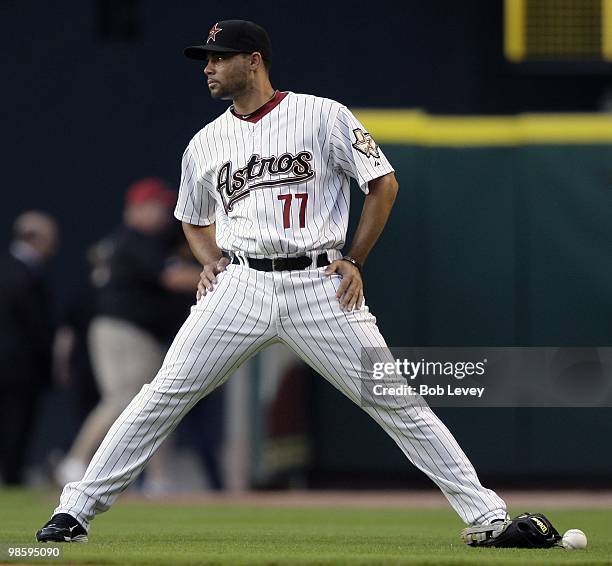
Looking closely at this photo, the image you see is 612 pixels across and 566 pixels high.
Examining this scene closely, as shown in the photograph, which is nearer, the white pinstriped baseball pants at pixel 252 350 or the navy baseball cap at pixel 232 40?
the white pinstriped baseball pants at pixel 252 350

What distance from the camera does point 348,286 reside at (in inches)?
211

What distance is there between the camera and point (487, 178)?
10.0m

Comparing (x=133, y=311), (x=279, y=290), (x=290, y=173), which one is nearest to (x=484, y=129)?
(x=133, y=311)

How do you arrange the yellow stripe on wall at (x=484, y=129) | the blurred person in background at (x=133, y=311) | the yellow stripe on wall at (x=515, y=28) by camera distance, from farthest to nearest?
the yellow stripe on wall at (x=515, y=28) < the yellow stripe on wall at (x=484, y=129) < the blurred person in background at (x=133, y=311)

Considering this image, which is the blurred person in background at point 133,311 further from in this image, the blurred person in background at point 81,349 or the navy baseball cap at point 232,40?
the navy baseball cap at point 232,40

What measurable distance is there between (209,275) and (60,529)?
3.47ft

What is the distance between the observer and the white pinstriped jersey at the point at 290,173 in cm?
540

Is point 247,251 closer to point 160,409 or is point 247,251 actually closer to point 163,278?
point 160,409

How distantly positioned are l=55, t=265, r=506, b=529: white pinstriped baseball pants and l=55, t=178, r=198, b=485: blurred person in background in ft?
13.0

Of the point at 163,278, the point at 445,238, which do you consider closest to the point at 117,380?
the point at 163,278

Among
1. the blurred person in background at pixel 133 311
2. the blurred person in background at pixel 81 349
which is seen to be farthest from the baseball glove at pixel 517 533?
the blurred person in background at pixel 81 349

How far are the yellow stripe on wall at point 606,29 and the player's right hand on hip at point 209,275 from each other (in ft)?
18.4

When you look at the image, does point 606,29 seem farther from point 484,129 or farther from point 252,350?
point 252,350

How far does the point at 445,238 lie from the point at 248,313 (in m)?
4.87
